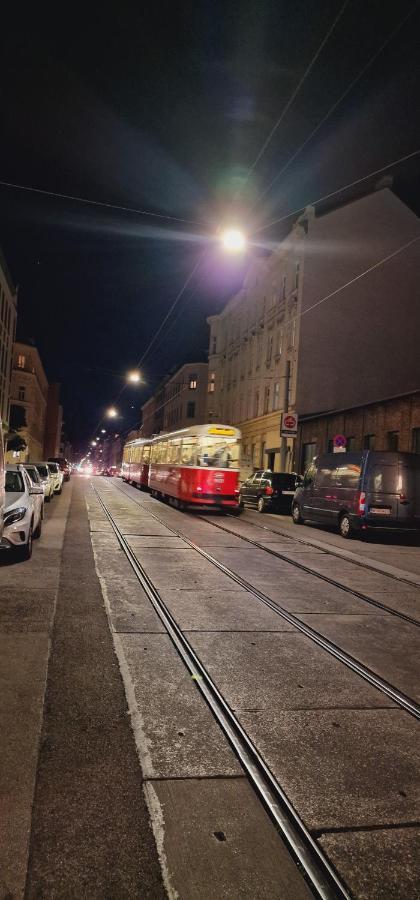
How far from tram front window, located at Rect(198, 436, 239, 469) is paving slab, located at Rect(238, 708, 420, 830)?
17.0 meters

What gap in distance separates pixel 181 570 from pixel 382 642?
409cm

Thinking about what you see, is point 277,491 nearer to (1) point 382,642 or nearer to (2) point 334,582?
(2) point 334,582

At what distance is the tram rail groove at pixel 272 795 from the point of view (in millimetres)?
2434

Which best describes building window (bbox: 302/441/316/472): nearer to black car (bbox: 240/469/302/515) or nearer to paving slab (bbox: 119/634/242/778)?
black car (bbox: 240/469/302/515)

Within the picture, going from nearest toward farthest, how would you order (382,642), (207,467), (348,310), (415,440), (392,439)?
(382,642)
(207,467)
(415,440)
(392,439)
(348,310)

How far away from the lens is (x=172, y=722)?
389 centimetres

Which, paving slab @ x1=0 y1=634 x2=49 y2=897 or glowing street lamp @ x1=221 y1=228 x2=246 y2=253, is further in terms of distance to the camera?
glowing street lamp @ x1=221 y1=228 x2=246 y2=253

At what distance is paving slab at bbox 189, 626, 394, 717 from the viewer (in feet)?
14.3

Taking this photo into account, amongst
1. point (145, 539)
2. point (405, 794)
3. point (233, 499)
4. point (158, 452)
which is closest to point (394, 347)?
point (158, 452)

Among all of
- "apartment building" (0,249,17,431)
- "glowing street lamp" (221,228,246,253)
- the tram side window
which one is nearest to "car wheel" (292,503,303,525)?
the tram side window

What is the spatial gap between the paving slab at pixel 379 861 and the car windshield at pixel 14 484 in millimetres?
8565

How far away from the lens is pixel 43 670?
4664 millimetres

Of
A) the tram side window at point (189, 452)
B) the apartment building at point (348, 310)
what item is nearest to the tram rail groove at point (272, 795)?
the tram side window at point (189, 452)

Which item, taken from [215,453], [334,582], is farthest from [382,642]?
[215,453]
